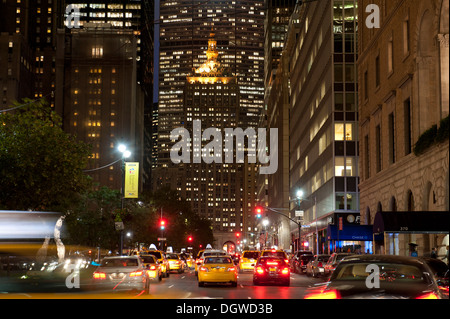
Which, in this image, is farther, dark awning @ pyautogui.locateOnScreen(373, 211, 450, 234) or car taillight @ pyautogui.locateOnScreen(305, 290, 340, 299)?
dark awning @ pyautogui.locateOnScreen(373, 211, 450, 234)

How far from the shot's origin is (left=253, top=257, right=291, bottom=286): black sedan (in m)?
31.8

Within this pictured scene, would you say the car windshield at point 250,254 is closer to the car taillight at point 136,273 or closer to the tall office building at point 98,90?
the car taillight at point 136,273

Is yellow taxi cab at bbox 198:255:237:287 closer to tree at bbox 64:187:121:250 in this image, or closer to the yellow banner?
the yellow banner

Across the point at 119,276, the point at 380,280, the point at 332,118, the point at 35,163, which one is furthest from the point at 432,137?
the point at 332,118

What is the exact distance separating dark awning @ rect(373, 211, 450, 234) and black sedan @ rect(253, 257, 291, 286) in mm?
5664

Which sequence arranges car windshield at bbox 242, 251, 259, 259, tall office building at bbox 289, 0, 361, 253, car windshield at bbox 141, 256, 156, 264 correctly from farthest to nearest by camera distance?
1. tall office building at bbox 289, 0, 361, 253
2. car windshield at bbox 242, 251, 259, 259
3. car windshield at bbox 141, 256, 156, 264

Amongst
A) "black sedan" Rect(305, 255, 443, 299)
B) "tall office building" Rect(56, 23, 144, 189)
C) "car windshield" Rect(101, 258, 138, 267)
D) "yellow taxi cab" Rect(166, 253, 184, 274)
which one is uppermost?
"tall office building" Rect(56, 23, 144, 189)

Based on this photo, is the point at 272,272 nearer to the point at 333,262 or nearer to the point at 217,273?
the point at 217,273

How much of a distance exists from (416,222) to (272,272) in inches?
299

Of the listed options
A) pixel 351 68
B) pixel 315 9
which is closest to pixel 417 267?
pixel 351 68

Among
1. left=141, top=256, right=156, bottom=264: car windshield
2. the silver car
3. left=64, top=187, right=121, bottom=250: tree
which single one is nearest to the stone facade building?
left=141, top=256, right=156, bottom=264: car windshield

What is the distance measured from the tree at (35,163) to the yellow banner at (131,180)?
7.54 m

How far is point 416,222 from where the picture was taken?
30953 millimetres

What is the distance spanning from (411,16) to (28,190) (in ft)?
83.6
